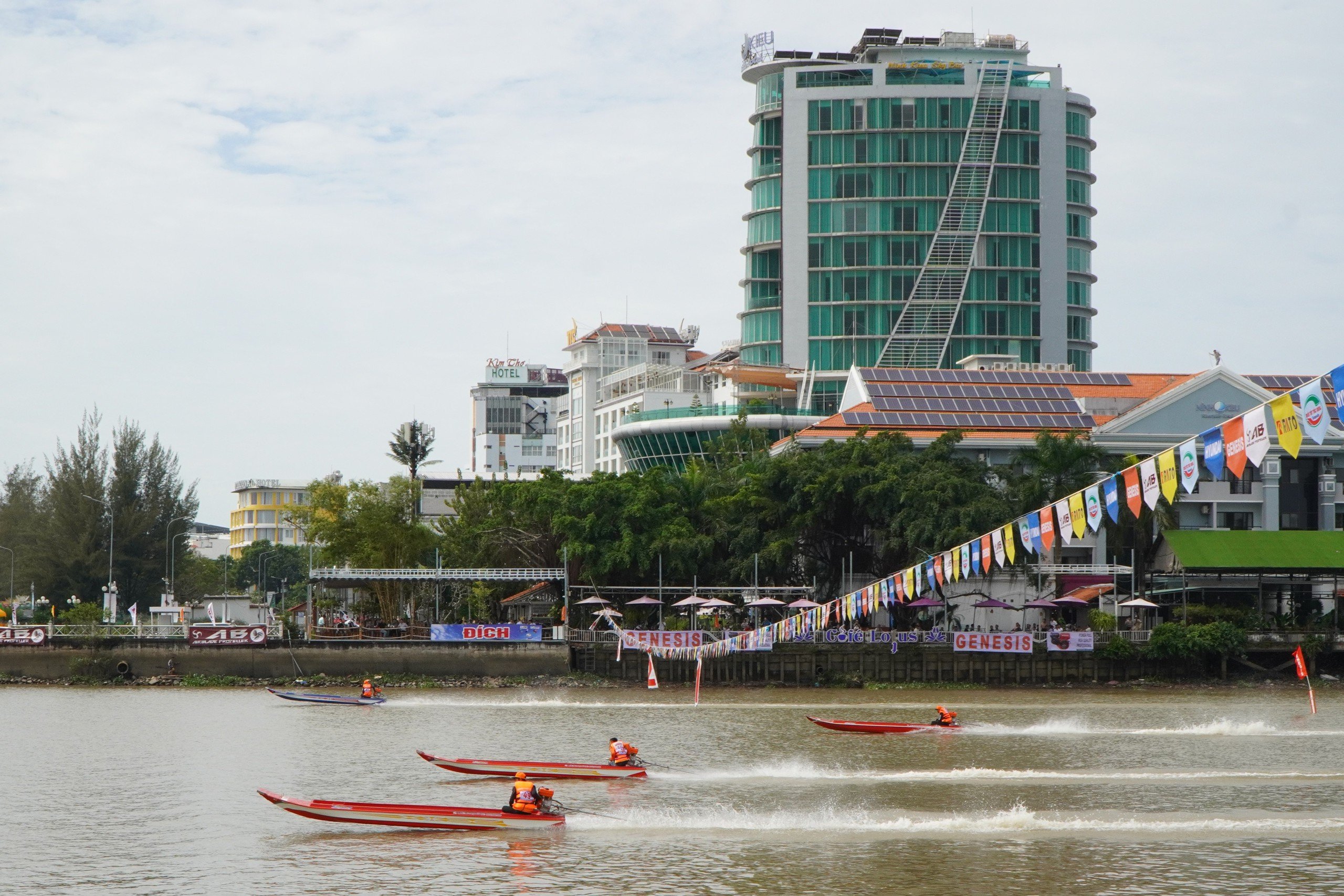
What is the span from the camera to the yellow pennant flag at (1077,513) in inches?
1468

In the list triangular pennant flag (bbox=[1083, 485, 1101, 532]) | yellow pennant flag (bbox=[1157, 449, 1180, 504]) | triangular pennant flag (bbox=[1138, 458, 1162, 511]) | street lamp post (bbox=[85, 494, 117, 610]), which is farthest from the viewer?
street lamp post (bbox=[85, 494, 117, 610])

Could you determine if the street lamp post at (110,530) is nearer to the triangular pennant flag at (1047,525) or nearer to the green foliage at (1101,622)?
the green foliage at (1101,622)

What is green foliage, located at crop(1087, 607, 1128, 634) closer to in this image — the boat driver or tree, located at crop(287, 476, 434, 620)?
tree, located at crop(287, 476, 434, 620)

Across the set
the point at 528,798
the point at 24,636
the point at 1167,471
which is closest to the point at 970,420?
the point at 24,636

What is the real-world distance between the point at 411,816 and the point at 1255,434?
62.3ft

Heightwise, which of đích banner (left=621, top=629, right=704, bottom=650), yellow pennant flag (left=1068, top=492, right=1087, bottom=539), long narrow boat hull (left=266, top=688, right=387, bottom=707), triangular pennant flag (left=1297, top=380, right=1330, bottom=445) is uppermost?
triangular pennant flag (left=1297, top=380, right=1330, bottom=445)

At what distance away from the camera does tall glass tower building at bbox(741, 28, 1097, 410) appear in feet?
419

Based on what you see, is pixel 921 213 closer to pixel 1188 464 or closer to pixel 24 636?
pixel 24 636

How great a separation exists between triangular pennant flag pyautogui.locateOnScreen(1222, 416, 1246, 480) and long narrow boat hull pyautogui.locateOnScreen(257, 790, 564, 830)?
15.9 metres

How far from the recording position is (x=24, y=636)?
2854 inches

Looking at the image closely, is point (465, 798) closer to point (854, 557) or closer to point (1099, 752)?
point (1099, 752)

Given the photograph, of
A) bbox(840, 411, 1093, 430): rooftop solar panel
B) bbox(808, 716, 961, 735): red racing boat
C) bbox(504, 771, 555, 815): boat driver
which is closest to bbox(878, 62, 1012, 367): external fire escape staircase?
bbox(840, 411, 1093, 430): rooftop solar panel

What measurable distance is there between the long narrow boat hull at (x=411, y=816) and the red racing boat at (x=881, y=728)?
59.6ft

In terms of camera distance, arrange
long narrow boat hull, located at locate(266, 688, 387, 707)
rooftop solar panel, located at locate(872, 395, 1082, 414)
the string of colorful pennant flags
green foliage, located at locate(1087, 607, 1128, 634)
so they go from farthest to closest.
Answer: rooftop solar panel, located at locate(872, 395, 1082, 414) < green foliage, located at locate(1087, 607, 1128, 634) < long narrow boat hull, located at locate(266, 688, 387, 707) < the string of colorful pennant flags
